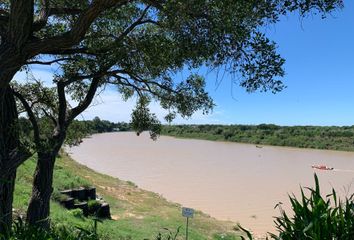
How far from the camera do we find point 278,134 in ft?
263

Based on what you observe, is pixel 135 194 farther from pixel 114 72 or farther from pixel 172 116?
pixel 114 72

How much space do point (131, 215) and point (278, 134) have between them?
6527 centimetres

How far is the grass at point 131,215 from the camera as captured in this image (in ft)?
41.8

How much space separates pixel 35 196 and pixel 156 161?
38.0 m

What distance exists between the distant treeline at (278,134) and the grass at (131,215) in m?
41.6

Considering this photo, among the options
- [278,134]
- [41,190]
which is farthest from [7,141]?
[278,134]

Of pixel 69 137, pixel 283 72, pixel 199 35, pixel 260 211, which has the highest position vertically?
pixel 199 35

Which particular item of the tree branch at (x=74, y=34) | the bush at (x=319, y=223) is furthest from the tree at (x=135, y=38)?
the bush at (x=319, y=223)

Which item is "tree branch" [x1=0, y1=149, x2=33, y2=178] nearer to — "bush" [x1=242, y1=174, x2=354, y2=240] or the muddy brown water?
"bush" [x1=242, y1=174, x2=354, y2=240]

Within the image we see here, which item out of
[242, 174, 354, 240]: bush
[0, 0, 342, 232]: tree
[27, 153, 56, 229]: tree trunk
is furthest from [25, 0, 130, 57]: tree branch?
[27, 153, 56, 229]: tree trunk

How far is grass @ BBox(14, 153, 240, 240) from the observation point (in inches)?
501

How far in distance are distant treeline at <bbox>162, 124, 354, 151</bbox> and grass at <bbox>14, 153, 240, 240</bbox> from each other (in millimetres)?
41596

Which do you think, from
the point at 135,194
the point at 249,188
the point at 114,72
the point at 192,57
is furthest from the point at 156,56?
the point at 249,188

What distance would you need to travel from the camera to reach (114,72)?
7.30 m
